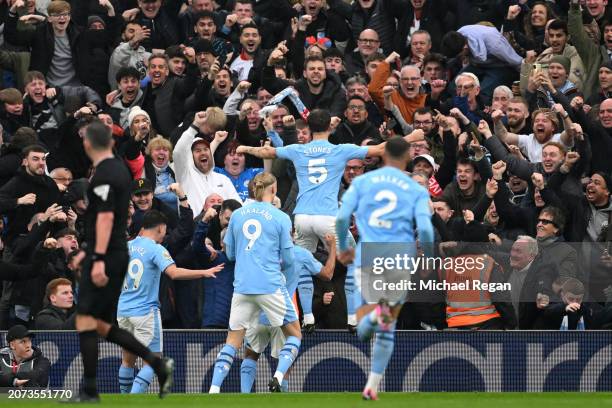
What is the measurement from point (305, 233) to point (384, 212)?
13.5 feet

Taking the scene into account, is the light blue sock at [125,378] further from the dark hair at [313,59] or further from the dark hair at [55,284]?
the dark hair at [313,59]

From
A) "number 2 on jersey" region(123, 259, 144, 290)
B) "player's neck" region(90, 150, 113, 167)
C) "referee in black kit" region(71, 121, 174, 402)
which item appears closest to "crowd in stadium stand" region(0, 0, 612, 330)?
"number 2 on jersey" region(123, 259, 144, 290)

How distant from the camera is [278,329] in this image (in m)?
17.5

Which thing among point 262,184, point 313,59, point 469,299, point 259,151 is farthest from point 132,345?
point 313,59

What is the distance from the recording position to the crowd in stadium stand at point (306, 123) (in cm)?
1848

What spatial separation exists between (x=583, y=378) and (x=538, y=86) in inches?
166

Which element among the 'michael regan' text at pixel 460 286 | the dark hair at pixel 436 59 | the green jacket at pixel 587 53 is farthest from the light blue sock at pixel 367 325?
the green jacket at pixel 587 53

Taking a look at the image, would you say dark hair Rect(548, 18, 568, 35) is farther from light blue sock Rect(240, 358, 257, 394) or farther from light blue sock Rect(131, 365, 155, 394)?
light blue sock Rect(131, 365, 155, 394)

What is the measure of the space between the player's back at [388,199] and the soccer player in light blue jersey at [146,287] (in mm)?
3533

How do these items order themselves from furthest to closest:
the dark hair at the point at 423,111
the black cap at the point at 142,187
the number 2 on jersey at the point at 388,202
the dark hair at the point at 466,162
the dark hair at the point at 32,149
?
the dark hair at the point at 423,111, the dark hair at the point at 32,149, the dark hair at the point at 466,162, the black cap at the point at 142,187, the number 2 on jersey at the point at 388,202

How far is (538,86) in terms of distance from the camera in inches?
792

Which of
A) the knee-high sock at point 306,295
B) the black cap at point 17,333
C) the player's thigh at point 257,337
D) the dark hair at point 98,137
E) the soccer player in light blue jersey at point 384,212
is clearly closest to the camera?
the dark hair at point 98,137

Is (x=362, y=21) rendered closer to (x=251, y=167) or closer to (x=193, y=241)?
(x=251, y=167)

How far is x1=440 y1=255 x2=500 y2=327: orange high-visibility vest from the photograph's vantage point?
59.3 ft
